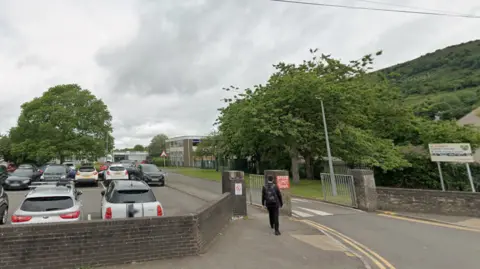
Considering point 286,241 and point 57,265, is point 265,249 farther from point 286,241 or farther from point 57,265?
point 57,265

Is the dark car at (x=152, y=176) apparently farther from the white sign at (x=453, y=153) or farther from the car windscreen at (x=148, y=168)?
the white sign at (x=453, y=153)

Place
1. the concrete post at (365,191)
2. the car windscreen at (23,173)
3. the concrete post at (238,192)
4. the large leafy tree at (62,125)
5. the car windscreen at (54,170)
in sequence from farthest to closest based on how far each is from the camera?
the large leafy tree at (62,125)
the car windscreen at (23,173)
the car windscreen at (54,170)
the concrete post at (365,191)
the concrete post at (238,192)

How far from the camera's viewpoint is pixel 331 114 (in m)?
24.3

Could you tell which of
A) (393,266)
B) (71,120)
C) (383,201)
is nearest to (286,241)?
(393,266)

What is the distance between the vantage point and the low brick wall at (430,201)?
11805 millimetres

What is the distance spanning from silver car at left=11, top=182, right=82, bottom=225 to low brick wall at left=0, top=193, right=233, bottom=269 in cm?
199

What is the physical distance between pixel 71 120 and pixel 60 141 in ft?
9.25

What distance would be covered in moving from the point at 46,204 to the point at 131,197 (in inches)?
80.0

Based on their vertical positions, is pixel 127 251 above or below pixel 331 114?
below

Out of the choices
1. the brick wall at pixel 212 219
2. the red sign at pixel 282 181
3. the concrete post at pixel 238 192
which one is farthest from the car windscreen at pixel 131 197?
the red sign at pixel 282 181

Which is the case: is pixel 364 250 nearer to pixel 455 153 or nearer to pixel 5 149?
pixel 455 153

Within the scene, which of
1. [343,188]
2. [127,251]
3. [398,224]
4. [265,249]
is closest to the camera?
[127,251]

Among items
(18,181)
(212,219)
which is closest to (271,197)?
(212,219)

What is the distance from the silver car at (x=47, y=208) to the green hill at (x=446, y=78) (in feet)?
186
